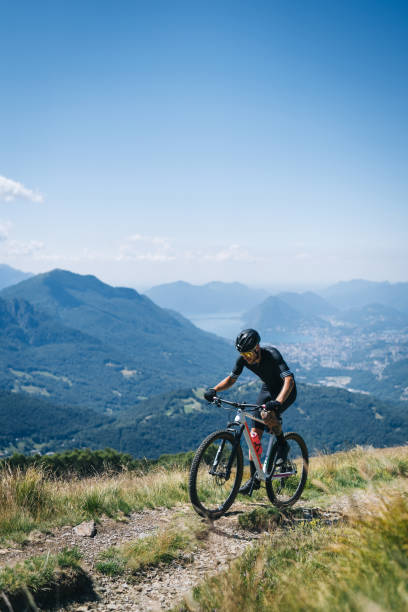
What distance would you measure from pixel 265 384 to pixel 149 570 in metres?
2.99

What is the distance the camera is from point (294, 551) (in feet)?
12.9

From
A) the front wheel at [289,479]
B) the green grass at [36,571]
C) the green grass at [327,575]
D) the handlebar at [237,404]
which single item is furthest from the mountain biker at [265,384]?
the green grass at [36,571]

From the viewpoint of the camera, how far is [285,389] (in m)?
5.48

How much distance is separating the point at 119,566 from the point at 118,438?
205 metres

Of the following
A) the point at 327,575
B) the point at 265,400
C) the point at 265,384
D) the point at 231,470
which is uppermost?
the point at 265,384

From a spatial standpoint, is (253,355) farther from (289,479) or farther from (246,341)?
(289,479)

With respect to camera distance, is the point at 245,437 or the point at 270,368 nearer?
the point at 245,437

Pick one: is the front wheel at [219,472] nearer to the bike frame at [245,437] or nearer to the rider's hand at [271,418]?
the bike frame at [245,437]

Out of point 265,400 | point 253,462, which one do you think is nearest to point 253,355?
point 265,400

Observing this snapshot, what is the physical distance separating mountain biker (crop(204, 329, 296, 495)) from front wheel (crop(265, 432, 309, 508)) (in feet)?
0.67

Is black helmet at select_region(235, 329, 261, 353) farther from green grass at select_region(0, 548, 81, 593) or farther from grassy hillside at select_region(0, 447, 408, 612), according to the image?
green grass at select_region(0, 548, 81, 593)

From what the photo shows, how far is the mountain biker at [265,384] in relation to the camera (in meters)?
5.45

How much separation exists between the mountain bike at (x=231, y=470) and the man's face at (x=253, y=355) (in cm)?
69

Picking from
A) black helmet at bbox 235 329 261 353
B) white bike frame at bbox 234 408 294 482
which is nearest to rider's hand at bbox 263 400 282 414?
white bike frame at bbox 234 408 294 482
